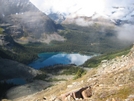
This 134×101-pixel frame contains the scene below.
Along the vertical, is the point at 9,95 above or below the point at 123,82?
above

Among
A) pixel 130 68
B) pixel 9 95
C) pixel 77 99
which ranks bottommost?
pixel 77 99

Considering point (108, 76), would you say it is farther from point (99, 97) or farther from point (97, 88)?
point (99, 97)

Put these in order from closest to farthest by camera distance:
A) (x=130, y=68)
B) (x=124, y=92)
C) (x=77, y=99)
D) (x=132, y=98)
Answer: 1. (x=132, y=98)
2. (x=124, y=92)
3. (x=77, y=99)
4. (x=130, y=68)

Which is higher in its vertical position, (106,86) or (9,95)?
(9,95)

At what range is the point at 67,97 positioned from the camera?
55.7m

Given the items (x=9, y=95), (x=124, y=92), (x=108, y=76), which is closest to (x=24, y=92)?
(x=9, y=95)

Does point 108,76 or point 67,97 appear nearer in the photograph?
point 67,97

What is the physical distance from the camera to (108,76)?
2440 inches

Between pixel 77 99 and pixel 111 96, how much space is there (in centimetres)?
731

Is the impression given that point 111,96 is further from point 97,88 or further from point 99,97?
point 97,88

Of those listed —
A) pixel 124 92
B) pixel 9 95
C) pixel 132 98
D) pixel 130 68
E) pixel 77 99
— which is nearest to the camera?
pixel 132 98

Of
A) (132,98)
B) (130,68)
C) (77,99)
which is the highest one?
→ (130,68)

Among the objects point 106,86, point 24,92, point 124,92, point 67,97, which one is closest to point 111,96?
point 124,92

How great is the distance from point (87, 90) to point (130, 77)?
28.8ft
